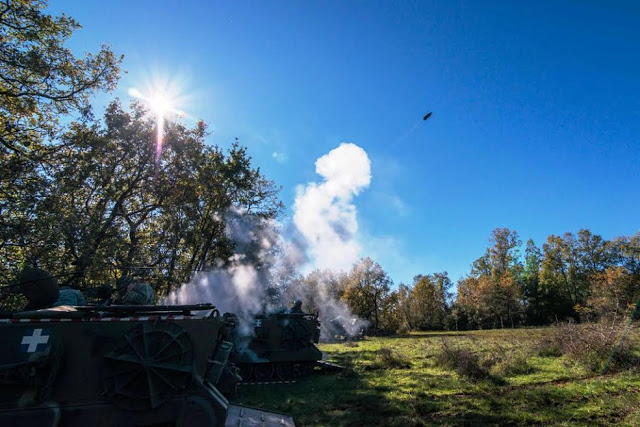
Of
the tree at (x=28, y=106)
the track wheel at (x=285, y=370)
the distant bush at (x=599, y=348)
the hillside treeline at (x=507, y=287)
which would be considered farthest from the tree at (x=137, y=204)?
the hillside treeline at (x=507, y=287)

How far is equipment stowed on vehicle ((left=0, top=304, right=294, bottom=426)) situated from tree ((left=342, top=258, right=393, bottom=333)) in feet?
162

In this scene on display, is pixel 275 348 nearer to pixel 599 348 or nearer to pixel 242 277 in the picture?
pixel 242 277

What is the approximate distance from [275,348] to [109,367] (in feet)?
33.2

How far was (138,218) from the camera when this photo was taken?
2258cm

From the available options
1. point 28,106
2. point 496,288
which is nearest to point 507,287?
point 496,288

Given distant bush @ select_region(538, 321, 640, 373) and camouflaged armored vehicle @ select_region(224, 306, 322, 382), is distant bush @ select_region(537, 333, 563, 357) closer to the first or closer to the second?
distant bush @ select_region(538, 321, 640, 373)

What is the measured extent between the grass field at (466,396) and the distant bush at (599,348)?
1.07 feet

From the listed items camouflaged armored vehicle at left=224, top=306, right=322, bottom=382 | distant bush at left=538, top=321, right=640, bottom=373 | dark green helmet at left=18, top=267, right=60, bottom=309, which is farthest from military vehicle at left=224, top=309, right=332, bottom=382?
distant bush at left=538, top=321, right=640, bottom=373

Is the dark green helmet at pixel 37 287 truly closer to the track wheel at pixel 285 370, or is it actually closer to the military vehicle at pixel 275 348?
the military vehicle at pixel 275 348

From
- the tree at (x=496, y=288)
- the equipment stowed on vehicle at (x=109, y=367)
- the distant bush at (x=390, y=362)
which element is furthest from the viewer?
the tree at (x=496, y=288)

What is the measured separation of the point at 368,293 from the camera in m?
53.5

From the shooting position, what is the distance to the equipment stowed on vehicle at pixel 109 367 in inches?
178

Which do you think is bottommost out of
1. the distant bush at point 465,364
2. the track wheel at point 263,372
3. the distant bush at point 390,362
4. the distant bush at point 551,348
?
the track wheel at point 263,372

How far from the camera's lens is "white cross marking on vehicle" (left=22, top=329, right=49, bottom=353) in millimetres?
4605
